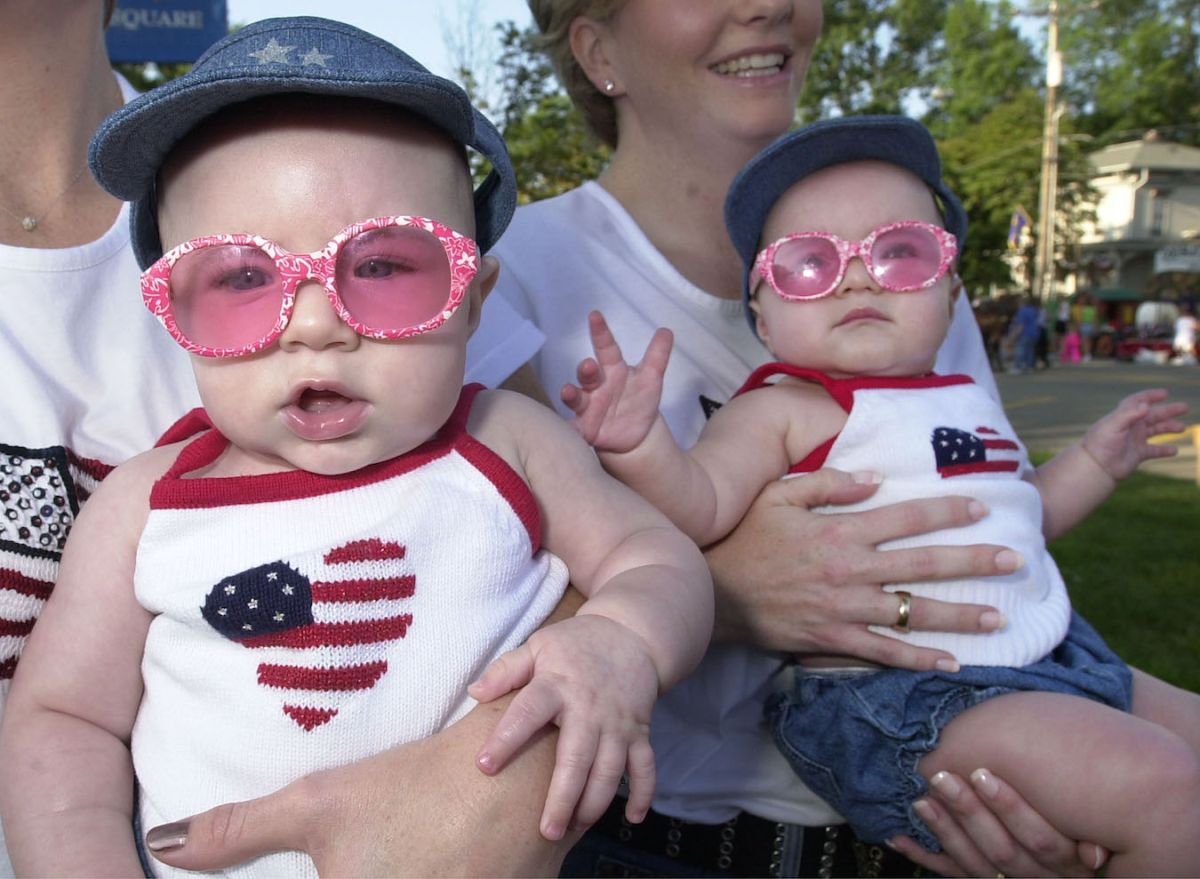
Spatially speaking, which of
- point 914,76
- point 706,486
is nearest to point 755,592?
point 706,486

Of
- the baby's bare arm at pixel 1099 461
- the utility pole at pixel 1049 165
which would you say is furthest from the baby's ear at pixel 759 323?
the utility pole at pixel 1049 165

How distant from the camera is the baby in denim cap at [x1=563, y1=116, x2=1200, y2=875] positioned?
6.48 ft

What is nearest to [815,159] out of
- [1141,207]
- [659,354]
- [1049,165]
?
[659,354]

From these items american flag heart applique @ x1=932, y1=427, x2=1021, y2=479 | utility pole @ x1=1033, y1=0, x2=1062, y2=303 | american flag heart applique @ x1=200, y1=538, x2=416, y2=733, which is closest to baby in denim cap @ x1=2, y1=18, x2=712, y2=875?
american flag heart applique @ x1=200, y1=538, x2=416, y2=733

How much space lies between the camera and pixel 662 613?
5.08ft

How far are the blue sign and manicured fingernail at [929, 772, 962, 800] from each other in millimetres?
4495

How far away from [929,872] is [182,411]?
74.2 inches

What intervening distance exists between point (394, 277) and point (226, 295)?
0.24m

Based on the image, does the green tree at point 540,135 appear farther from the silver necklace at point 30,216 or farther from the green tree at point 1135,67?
the green tree at point 1135,67

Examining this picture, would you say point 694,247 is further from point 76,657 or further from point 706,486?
point 76,657

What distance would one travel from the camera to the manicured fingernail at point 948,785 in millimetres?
2028

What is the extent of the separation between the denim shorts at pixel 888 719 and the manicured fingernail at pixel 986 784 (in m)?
0.11

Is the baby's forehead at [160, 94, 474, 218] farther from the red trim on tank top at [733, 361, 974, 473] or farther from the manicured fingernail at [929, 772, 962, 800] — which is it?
the manicured fingernail at [929, 772, 962, 800]

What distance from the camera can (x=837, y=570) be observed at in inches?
85.7
